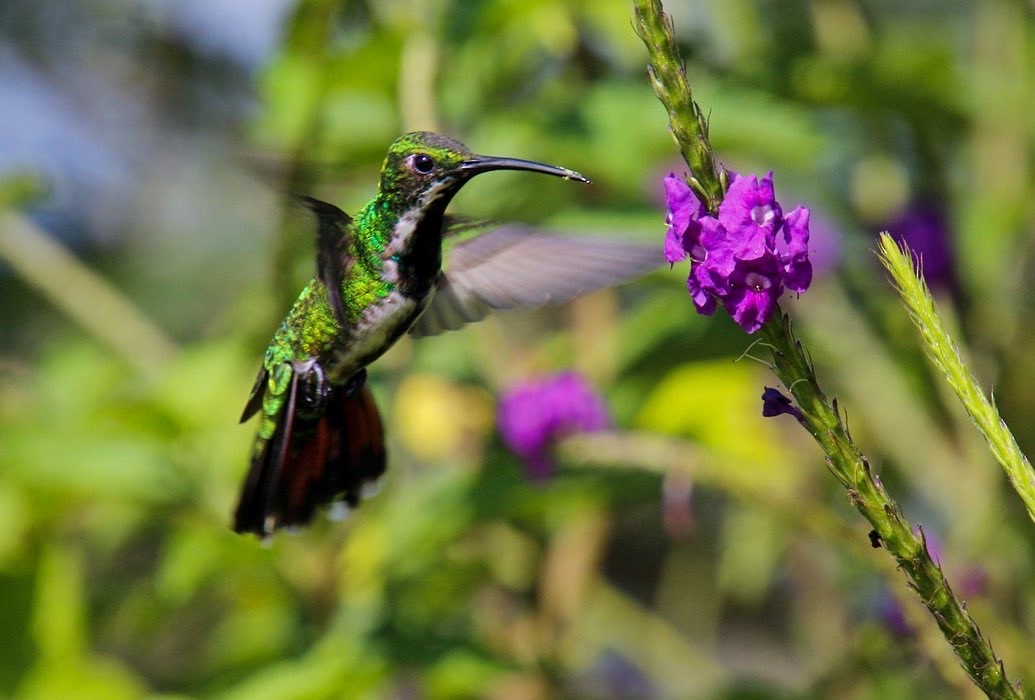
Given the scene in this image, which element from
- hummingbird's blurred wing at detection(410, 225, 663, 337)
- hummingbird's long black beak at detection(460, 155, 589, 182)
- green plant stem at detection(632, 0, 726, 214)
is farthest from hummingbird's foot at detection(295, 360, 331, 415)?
green plant stem at detection(632, 0, 726, 214)

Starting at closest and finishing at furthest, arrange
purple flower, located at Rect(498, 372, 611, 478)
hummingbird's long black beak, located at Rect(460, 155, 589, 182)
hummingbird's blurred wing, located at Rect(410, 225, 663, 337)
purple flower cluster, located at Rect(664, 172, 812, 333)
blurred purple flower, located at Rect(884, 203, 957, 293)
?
purple flower cluster, located at Rect(664, 172, 812, 333) → hummingbird's long black beak, located at Rect(460, 155, 589, 182) → hummingbird's blurred wing, located at Rect(410, 225, 663, 337) → purple flower, located at Rect(498, 372, 611, 478) → blurred purple flower, located at Rect(884, 203, 957, 293)

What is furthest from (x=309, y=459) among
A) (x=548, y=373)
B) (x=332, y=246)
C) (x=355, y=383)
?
(x=548, y=373)

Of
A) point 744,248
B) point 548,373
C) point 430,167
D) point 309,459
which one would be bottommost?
point 744,248

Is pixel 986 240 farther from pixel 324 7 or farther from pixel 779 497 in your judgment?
pixel 324 7

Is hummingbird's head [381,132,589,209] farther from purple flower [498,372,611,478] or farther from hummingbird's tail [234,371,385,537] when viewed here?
purple flower [498,372,611,478]

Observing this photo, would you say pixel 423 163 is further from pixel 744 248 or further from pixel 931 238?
pixel 931 238

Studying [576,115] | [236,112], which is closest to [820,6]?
[576,115]
